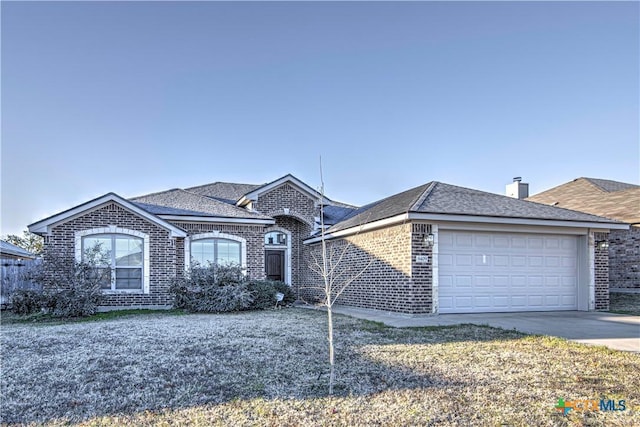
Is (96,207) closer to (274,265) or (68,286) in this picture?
(68,286)

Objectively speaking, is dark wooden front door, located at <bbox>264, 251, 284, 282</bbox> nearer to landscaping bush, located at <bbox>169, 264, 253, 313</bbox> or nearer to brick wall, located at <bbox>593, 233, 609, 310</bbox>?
landscaping bush, located at <bbox>169, 264, 253, 313</bbox>

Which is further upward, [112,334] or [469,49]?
[469,49]

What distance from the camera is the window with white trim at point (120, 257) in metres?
13.8

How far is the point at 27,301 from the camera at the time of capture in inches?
483

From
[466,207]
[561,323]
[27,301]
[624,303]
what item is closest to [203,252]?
[27,301]

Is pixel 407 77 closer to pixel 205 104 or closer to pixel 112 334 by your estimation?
pixel 205 104

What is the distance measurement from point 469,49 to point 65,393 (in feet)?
42.3

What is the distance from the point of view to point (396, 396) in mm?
4840

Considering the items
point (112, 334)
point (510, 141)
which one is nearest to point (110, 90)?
point (112, 334)

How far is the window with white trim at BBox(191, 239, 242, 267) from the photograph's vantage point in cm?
1556

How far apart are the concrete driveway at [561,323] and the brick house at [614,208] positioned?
4.73m

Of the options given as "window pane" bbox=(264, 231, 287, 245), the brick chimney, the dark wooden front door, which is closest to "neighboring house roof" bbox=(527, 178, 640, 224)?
the brick chimney

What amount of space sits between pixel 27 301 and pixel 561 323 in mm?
13453

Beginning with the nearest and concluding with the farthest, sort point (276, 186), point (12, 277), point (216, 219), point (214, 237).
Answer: point (12, 277), point (216, 219), point (214, 237), point (276, 186)
